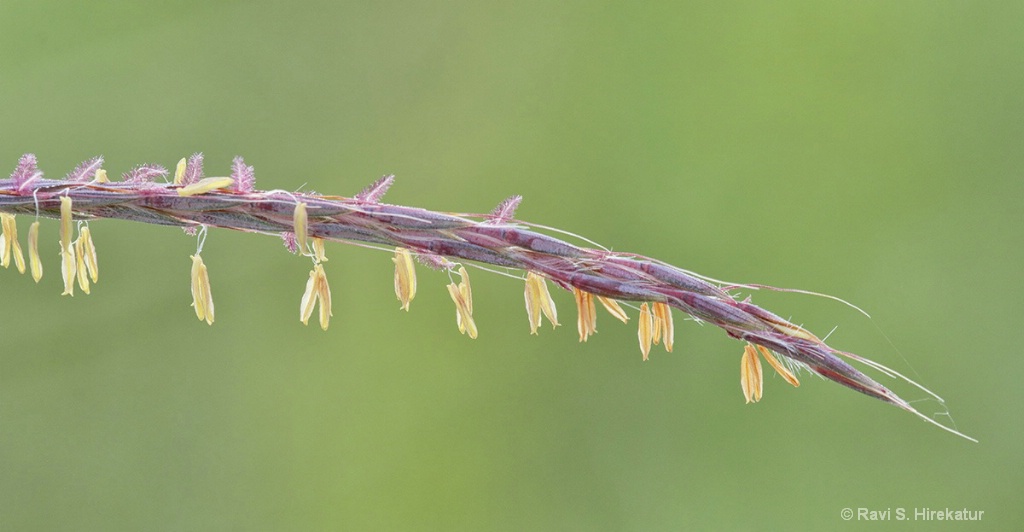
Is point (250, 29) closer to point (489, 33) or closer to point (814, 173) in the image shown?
point (489, 33)

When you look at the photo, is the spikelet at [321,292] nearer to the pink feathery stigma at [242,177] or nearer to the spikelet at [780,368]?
the pink feathery stigma at [242,177]

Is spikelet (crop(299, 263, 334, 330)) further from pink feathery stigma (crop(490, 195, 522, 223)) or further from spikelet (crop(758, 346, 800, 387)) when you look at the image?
spikelet (crop(758, 346, 800, 387))

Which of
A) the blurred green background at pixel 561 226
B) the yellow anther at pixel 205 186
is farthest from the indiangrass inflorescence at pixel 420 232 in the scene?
the blurred green background at pixel 561 226

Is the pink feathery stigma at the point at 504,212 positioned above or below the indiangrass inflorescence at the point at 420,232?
above

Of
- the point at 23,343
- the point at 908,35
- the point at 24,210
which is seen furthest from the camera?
the point at 908,35

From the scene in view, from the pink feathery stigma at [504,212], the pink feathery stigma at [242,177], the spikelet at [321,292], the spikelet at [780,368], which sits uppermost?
the pink feathery stigma at [242,177]

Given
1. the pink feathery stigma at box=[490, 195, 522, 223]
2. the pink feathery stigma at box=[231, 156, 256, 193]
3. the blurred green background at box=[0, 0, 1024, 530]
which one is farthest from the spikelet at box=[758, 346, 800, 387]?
the blurred green background at box=[0, 0, 1024, 530]

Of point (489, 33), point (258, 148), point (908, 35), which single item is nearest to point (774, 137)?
point (908, 35)

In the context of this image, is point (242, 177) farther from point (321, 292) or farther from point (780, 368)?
point (780, 368)
